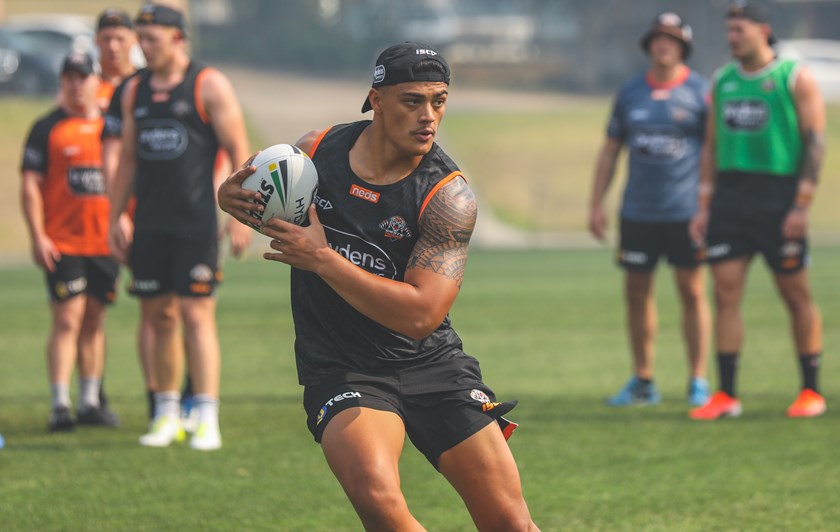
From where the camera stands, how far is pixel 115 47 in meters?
9.45

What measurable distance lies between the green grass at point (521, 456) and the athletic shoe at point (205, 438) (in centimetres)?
12

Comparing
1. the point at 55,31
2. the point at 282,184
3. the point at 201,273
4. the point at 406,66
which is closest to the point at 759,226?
the point at 201,273

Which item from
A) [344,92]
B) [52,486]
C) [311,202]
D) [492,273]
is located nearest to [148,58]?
[52,486]

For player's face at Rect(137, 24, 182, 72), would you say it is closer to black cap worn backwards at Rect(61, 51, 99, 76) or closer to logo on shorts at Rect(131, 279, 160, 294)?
black cap worn backwards at Rect(61, 51, 99, 76)

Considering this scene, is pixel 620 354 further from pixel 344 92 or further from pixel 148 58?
pixel 344 92

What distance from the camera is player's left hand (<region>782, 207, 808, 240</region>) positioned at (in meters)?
8.93

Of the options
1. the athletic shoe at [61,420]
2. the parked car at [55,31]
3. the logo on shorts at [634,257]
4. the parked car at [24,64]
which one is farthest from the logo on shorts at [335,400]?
the parked car at [24,64]

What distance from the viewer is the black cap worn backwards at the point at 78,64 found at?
901 centimetres

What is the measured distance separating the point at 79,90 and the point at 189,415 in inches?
94.6

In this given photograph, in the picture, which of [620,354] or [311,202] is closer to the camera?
[311,202]

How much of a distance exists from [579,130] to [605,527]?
3337 cm

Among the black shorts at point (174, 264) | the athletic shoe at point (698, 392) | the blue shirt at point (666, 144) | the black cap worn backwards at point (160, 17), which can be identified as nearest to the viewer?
the black cap worn backwards at point (160, 17)

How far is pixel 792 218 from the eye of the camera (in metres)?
8.94

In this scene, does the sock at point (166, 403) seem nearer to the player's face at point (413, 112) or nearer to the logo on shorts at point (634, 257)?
the logo on shorts at point (634, 257)
